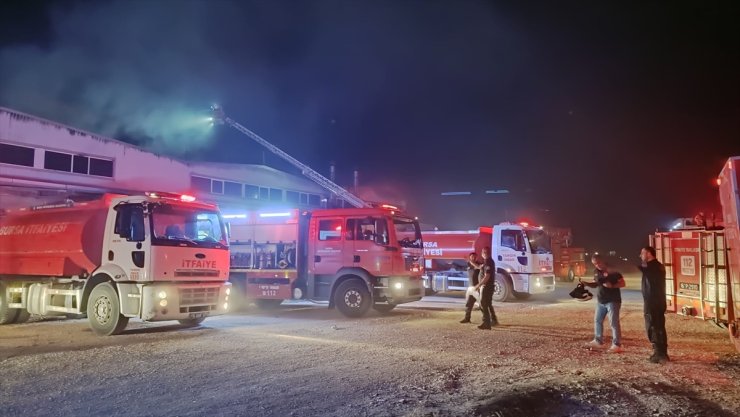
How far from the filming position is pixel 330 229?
45.0ft

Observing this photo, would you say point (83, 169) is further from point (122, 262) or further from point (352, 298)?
point (352, 298)

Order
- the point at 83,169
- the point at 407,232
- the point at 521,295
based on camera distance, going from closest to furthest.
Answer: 1. the point at 407,232
2. the point at 521,295
3. the point at 83,169

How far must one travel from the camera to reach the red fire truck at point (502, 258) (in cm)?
1811

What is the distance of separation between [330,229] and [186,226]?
388 cm

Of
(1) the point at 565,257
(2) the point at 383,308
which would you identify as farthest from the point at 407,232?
(1) the point at 565,257

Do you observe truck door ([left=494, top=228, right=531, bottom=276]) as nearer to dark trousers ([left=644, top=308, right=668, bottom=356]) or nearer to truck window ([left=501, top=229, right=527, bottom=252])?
truck window ([left=501, top=229, right=527, bottom=252])

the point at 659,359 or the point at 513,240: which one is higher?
the point at 513,240

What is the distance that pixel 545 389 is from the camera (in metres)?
6.15

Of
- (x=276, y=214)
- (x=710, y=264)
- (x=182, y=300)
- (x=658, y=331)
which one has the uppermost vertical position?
(x=276, y=214)

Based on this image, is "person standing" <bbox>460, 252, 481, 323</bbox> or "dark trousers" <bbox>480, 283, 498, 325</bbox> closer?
"dark trousers" <bbox>480, 283, 498, 325</bbox>

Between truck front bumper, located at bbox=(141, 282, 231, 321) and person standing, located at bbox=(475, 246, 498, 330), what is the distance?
17.6 feet

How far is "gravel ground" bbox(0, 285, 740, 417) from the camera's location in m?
5.50

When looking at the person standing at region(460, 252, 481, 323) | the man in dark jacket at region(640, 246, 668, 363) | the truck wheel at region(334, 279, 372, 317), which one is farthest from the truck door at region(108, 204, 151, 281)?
the man in dark jacket at region(640, 246, 668, 363)

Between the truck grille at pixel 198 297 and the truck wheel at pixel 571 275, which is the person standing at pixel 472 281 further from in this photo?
the truck wheel at pixel 571 275
